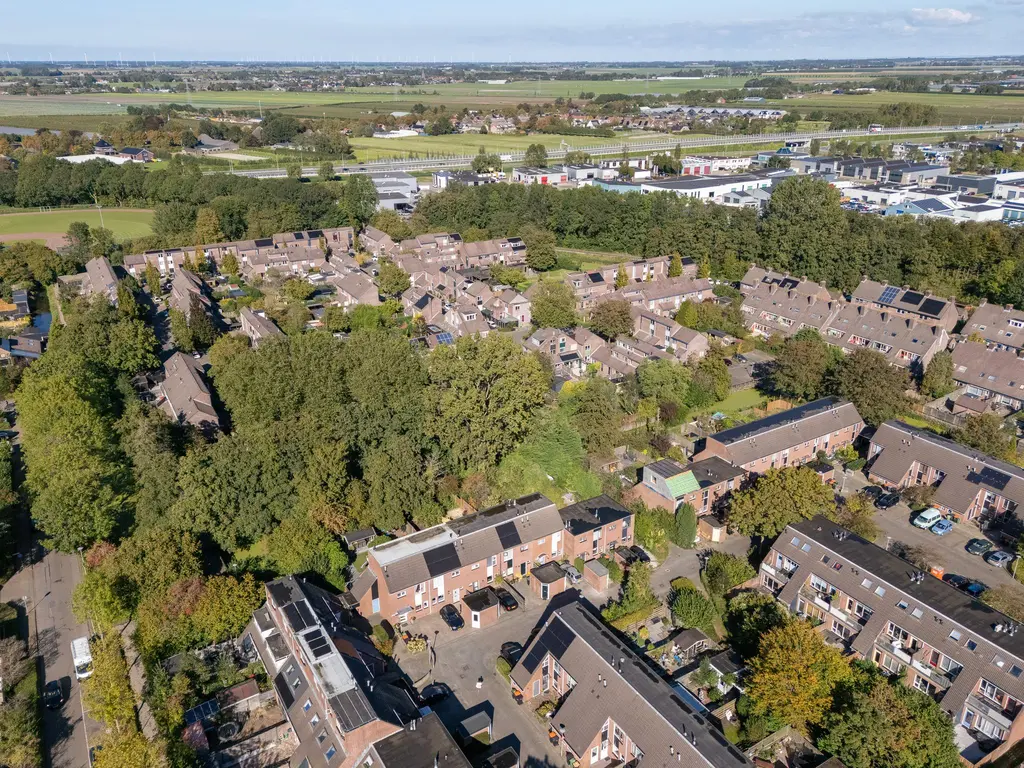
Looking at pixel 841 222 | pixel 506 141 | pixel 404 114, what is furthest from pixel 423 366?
pixel 404 114

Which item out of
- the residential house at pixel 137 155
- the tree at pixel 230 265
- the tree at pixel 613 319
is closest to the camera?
the tree at pixel 613 319

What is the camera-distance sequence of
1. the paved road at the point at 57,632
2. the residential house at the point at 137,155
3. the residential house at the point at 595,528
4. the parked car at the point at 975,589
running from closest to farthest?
the paved road at the point at 57,632, the parked car at the point at 975,589, the residential house at the point at 595,528, the residential house at the point at 137,155

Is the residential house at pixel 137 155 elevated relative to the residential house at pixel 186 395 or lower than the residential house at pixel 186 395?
elevated

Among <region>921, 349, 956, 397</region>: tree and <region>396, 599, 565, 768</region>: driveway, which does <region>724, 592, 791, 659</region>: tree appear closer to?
<region>396, 599, 565, 768</region>: driveway

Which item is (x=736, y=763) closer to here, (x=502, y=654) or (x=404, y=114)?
(x=502, y=654)

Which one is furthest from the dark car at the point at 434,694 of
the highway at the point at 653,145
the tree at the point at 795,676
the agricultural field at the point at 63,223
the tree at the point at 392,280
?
the highway at the point at 653,145

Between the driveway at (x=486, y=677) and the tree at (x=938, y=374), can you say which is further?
the tree at (x=938, y=374)

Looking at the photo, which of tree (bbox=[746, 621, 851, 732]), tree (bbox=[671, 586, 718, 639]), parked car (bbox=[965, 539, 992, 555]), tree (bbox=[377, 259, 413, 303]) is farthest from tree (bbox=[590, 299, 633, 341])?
tree (bbox=[746, 621, 851, 732])

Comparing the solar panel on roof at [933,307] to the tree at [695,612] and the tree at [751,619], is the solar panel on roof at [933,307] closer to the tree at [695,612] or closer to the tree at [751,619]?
the tree at [751,619]
